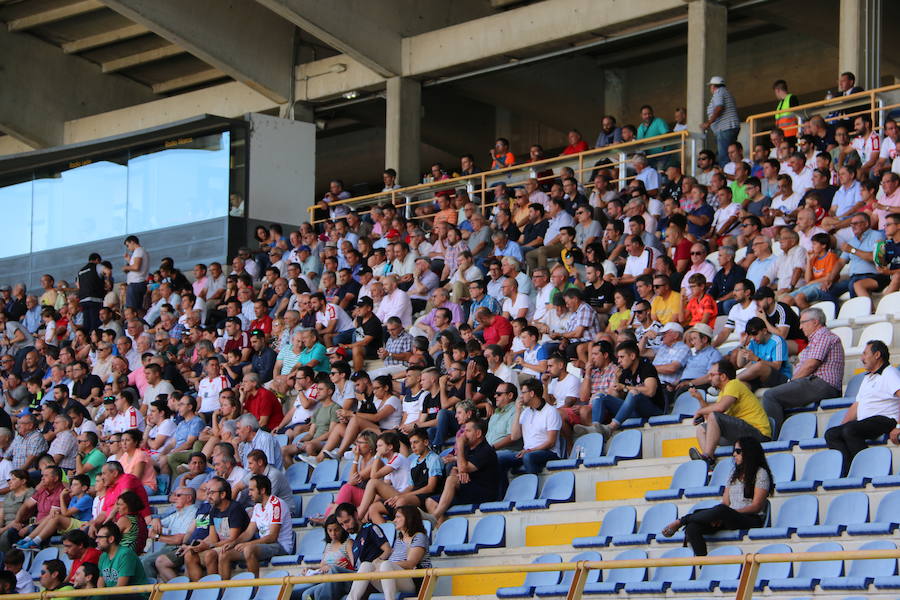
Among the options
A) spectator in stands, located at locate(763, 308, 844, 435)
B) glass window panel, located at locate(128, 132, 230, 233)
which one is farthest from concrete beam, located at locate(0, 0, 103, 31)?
spectator in stands, located at locate(763, 308, 844, 435)

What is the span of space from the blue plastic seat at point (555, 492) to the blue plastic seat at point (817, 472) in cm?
169

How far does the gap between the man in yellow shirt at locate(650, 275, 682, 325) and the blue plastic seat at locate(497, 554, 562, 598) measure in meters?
3.53

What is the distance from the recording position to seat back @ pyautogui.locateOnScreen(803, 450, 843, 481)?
8781 mm

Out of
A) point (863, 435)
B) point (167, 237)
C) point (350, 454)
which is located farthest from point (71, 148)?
point (863, 435)

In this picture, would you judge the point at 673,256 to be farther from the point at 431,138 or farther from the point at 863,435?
the point at 431,138

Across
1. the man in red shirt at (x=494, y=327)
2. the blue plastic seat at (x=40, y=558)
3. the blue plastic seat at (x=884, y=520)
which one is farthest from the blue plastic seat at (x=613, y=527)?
the blue plastic seat at (x=40, y=558)

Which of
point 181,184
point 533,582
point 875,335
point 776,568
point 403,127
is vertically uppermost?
point 403,127

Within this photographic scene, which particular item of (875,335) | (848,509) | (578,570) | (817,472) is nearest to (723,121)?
(875,335)

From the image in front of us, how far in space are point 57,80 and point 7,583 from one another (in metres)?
15.9

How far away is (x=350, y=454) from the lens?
11945mm

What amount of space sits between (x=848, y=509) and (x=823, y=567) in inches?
26.7

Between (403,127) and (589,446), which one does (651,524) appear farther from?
(403,127)

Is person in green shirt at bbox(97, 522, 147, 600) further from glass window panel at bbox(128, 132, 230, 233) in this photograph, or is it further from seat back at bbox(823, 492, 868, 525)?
glass window panel at bbox(128, 132, 230, 233)

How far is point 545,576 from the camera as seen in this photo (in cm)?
870
